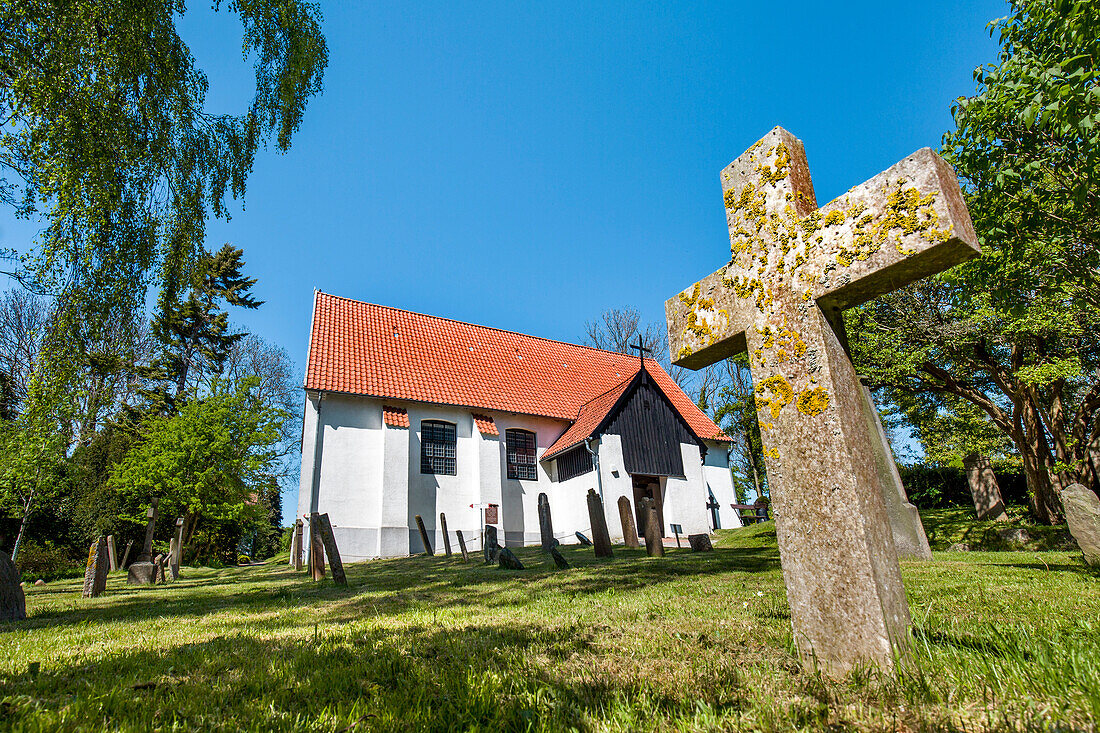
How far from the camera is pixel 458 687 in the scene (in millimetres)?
2615

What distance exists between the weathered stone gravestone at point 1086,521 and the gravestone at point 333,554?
32.4 feet

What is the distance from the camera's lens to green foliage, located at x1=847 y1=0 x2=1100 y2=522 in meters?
7.25

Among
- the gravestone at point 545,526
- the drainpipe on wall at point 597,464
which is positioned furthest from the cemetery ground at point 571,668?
the drainpipe on wall at point 597,464

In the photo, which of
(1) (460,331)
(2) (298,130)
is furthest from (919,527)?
(1) (460,331)

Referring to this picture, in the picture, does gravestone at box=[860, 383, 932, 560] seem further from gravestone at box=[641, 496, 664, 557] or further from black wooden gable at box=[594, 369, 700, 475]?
black wooden gable at box=[594, 369, 700, 475]

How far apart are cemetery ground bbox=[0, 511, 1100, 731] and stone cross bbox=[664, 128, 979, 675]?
29cm

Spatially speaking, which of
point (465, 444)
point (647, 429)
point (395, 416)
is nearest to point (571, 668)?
point (395, 416)

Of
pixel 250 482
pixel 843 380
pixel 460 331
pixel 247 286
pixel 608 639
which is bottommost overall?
pixel 608 639

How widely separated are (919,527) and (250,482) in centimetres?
2255

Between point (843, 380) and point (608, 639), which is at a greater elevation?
point (843, 380)

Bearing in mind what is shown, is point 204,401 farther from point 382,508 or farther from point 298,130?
point 298,130

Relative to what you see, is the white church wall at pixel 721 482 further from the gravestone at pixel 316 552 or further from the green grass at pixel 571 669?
the green grass at pixel 571 669

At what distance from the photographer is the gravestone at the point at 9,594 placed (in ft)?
23.6

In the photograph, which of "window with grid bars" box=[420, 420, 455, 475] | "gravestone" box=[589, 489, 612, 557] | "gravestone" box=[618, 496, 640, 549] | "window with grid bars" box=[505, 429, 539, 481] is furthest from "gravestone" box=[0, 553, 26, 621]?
"window with grid bars" box=[505, 429, 539, 481]
